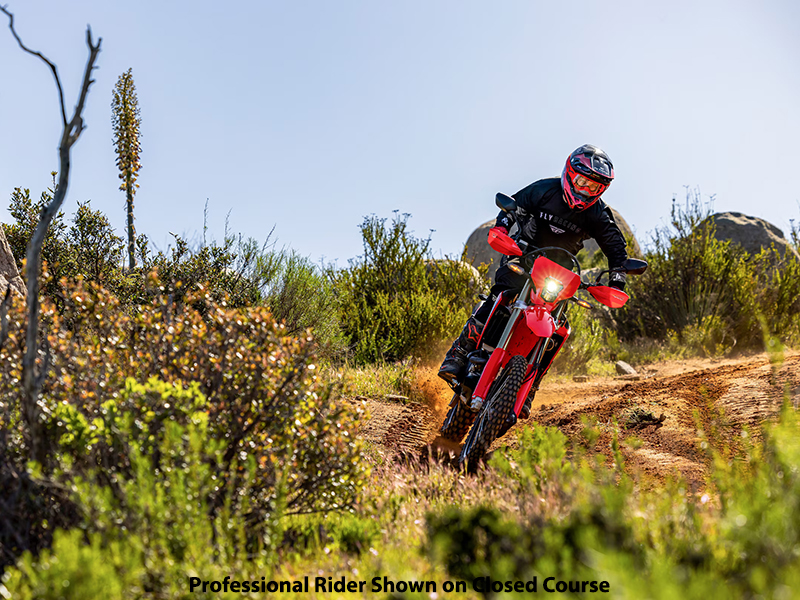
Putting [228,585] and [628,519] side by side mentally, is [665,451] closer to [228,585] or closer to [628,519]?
[628,519]

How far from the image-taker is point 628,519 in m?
2.23

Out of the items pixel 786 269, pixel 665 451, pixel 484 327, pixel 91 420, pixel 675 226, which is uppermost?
pixel 675 226

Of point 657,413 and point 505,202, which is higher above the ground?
point 505,202

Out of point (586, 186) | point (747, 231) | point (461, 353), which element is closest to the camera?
point (586, 186)

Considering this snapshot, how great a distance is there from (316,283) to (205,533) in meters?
7.72

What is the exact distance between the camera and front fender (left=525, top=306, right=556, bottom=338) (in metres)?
4.39

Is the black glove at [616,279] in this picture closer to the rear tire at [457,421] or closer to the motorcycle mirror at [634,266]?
the motorcycle mirror at [634,266]

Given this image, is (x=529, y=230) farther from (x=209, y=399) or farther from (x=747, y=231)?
(x=747, y=231)

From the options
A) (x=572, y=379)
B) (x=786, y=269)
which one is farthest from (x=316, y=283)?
(x=786, y=269)

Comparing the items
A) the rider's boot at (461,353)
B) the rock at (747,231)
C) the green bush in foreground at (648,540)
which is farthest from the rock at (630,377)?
the rock at (747,231)

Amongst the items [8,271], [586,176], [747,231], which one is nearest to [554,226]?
[586,176]

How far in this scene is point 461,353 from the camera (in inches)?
213

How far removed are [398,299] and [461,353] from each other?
554cm

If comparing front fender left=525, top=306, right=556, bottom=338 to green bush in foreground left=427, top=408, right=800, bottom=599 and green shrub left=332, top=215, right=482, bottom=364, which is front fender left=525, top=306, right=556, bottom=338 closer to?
green bush in foreground left=427, top=408, right=800, bottom=599
